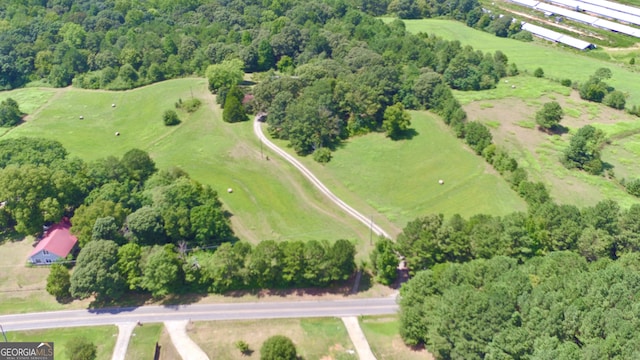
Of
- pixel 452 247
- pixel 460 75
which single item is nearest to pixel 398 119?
pixel 460 75

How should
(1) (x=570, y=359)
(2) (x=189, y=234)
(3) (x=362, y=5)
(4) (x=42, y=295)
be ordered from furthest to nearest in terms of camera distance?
(3) (x=362, y=5) → (2) (x=189, y=234) → (4) (x=42, y=295) → (1) (x=570, y=359)

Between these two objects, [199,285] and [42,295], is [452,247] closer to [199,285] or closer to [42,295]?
[199,285]

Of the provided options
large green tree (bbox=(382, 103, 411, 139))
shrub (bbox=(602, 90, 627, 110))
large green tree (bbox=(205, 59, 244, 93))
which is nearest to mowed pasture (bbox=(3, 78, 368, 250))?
large green tree (bbox=(205, 59, 244, 93))

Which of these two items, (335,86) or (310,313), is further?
(335,86)

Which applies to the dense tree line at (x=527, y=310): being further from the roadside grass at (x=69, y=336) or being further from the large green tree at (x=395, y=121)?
the large green tree at (x=395, y=121)

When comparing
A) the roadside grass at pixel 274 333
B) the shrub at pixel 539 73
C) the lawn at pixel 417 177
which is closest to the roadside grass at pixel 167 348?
the roadside grass at pixel 274 333

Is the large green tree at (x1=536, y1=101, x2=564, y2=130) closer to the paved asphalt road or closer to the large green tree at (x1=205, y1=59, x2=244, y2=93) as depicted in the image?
the paved asphalt road
